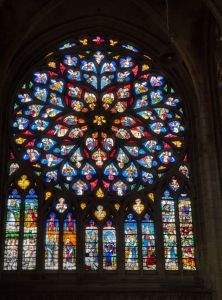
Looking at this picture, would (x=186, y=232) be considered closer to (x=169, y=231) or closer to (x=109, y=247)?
(x=169, y=231)

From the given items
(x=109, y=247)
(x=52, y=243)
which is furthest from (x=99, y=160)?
(x=52, y=243)

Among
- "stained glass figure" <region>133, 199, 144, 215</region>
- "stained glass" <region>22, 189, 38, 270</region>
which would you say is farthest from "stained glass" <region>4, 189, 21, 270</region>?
"stained glass figure" <region>133, 199, 144, 215</region>

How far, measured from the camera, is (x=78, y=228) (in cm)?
1403

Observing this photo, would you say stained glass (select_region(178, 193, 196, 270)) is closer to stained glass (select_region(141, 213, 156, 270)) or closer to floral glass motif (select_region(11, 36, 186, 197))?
stained glass (select_region(141, 213, 156, 270))

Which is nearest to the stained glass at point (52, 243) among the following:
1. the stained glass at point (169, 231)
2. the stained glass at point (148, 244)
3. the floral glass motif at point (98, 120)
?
the floral glass motif at point (98, 120)

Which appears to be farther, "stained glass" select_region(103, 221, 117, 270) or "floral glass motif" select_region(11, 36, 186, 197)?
"floral glass motif" select_region(11, 36, 186, 197)

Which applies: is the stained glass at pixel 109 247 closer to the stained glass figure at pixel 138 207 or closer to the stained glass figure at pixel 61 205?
the stained glass figure at pixel 138 207

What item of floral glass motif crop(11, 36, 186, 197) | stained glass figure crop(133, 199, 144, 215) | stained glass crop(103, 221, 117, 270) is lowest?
stained glass crop(103, 221, 117, 270)

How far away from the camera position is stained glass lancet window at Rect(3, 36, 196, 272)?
13.9 metres

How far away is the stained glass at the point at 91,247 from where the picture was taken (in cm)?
1377

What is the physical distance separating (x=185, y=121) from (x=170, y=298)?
4.45 metres

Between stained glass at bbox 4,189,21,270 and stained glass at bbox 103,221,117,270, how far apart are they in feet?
6.36

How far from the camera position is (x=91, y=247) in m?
13.9

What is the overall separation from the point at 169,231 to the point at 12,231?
3528mm
